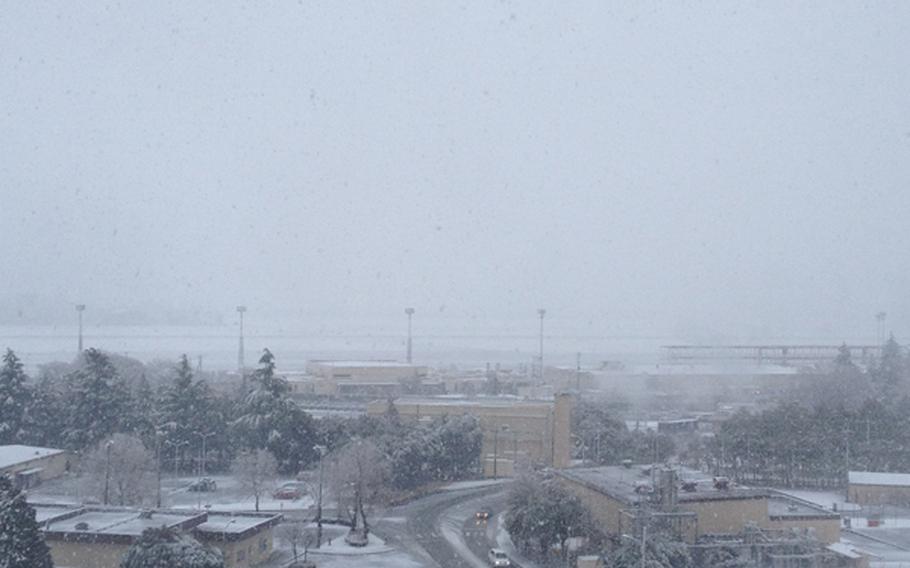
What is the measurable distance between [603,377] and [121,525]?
70.8 ft

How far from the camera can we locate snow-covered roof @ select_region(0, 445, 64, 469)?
14219 mm

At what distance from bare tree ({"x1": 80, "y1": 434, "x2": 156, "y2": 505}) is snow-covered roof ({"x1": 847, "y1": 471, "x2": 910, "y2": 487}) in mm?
10315

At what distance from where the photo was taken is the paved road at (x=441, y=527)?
10.5 metres

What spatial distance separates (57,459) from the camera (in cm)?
1540

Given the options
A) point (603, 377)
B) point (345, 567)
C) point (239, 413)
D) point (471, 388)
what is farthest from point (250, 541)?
point (603, 377)

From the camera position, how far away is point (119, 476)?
1218 cm

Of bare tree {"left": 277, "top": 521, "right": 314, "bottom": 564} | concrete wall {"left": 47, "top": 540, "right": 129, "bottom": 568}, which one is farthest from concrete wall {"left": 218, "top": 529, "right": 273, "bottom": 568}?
A: concrete wall {"left": 47, "top": 540, "right": 129, "bottom": 568}

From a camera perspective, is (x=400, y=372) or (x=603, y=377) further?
(x=603, y=377)

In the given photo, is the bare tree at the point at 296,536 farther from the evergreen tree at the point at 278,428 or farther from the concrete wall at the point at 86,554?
the evergreen tree at the point at 278,428

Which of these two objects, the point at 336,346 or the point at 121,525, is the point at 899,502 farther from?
the point at 336,346

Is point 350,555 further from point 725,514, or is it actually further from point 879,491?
point 879,491

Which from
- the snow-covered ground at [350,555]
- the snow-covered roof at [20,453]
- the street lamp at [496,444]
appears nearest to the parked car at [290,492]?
the snow-covered ground at [350,555]

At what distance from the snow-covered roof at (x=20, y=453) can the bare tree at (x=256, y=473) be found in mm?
3540

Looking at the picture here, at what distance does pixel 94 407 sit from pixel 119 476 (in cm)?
448
